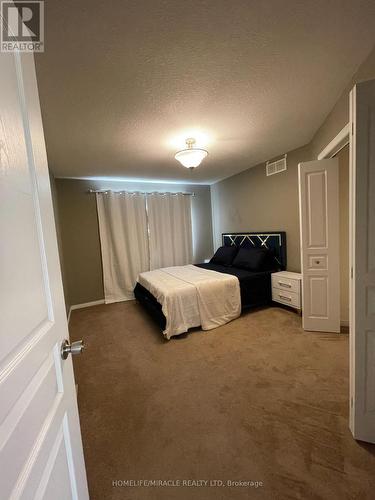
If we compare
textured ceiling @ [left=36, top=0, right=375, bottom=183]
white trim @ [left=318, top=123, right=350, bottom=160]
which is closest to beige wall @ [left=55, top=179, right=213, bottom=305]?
textured ceiling @ [left=36, top=0, right=375, bottom=183]

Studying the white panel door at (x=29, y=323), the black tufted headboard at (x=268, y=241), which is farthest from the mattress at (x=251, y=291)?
the white panel door at (x=29, y=323)

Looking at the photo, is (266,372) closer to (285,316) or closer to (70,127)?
(285,316)

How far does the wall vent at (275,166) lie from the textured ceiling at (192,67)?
0.81 metres

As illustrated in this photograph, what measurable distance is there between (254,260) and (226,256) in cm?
77

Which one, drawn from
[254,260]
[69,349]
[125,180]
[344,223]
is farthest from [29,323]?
[125,180]

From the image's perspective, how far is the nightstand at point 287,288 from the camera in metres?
3.04

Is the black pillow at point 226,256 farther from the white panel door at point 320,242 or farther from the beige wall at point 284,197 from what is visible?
the white panel door at point 320,242

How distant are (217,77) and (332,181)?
1.75 m

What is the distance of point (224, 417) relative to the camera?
154 cm

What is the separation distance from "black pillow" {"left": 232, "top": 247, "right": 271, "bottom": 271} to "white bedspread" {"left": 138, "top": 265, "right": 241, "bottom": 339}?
2.08ft

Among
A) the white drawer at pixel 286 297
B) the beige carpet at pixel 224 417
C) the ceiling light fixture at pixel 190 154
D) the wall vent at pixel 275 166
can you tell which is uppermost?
the wall vent at pixel 275 166

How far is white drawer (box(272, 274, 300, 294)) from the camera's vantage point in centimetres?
304

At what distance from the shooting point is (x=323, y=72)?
162cm

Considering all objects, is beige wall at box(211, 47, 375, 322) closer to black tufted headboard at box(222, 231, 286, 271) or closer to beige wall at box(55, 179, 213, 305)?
black tufted headboard at box(222, 231, 286, 271)
